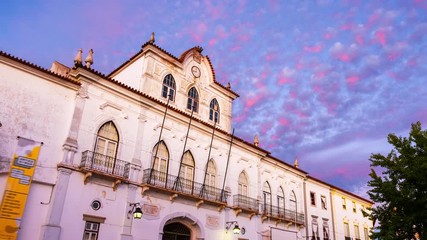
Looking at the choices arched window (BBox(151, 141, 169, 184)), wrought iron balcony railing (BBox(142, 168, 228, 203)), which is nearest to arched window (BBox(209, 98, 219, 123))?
wrought iron balcony railing (BBox(142, 168, 228, 203))

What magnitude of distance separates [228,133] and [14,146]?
1371 cm

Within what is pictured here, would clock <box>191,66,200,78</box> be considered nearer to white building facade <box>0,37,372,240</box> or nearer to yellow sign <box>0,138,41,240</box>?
white building facade <box>0,37,372,240</box>

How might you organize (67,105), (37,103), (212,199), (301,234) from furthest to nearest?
1. (301,234)
2. (212,199)
3. (67,105)
4. (37,103)

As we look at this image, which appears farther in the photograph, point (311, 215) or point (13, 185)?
point (311, 215)

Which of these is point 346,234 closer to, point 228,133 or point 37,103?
point 228,133

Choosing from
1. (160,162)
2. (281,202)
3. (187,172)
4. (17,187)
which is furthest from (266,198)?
(17,187)

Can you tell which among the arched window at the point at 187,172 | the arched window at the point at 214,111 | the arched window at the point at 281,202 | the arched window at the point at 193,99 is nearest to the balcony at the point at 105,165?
the arched window at the point at 187,172

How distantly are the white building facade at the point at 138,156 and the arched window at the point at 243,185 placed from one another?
0.07m

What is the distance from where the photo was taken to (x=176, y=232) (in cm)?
2041

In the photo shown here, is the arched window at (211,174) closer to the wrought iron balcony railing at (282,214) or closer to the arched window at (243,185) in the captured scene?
the arched window at (243,185)

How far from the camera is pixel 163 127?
67.5 feet

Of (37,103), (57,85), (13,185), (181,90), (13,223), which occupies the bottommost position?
(13,223)


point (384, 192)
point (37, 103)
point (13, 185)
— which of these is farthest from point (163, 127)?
point (384, 192)

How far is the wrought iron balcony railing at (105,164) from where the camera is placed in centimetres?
1647
